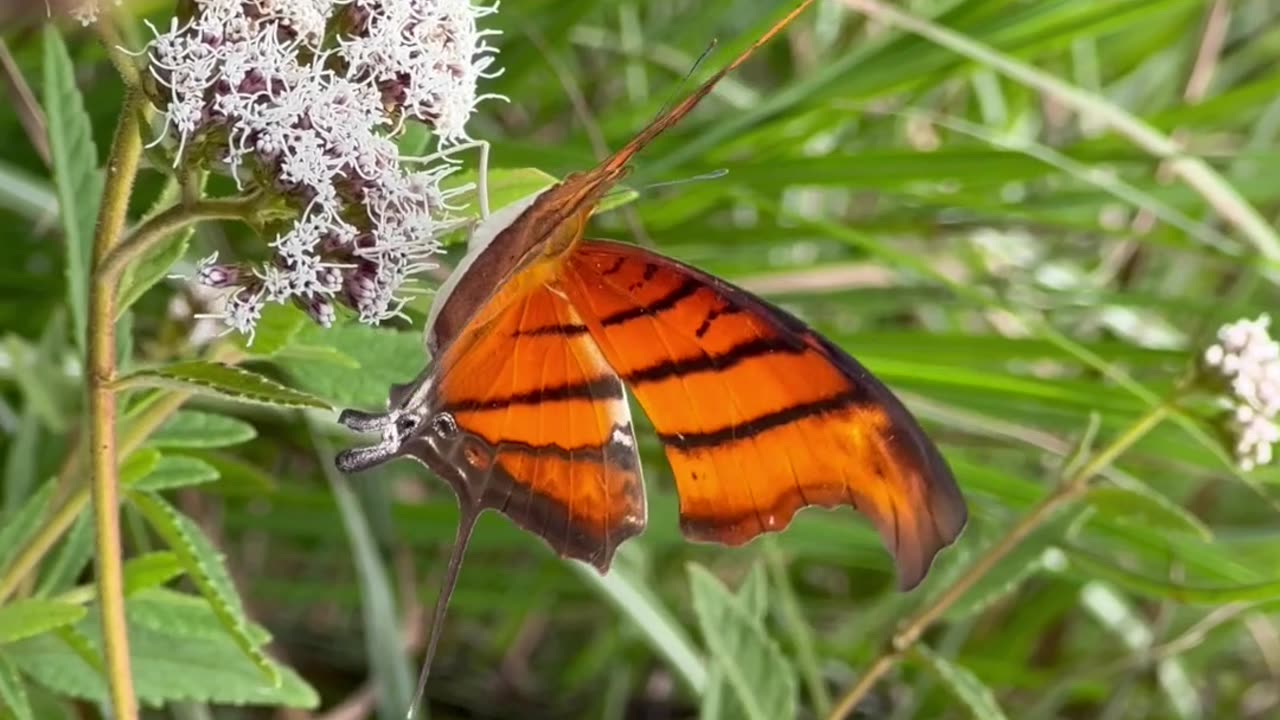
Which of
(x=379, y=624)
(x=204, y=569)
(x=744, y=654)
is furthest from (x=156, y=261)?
(x=379, y=624)

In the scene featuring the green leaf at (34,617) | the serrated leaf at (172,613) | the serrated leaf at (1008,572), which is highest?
the green leaf at (34,617)

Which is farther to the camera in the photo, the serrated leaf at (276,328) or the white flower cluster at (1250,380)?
the white flower cluster at (1250,380)

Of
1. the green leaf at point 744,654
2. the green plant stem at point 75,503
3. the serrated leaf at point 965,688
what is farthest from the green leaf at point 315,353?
the serrated leaf at point 965,688

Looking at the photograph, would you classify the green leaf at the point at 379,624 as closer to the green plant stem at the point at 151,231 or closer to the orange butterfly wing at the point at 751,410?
the orange butterfly wing at the point at 751,410

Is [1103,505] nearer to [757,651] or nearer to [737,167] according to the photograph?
[757,651]

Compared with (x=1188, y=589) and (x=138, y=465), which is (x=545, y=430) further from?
(x=1188, y=589)

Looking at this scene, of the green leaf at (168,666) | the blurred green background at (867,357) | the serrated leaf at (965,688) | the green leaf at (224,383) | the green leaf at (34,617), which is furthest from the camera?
the blurred green background at (867,357)
